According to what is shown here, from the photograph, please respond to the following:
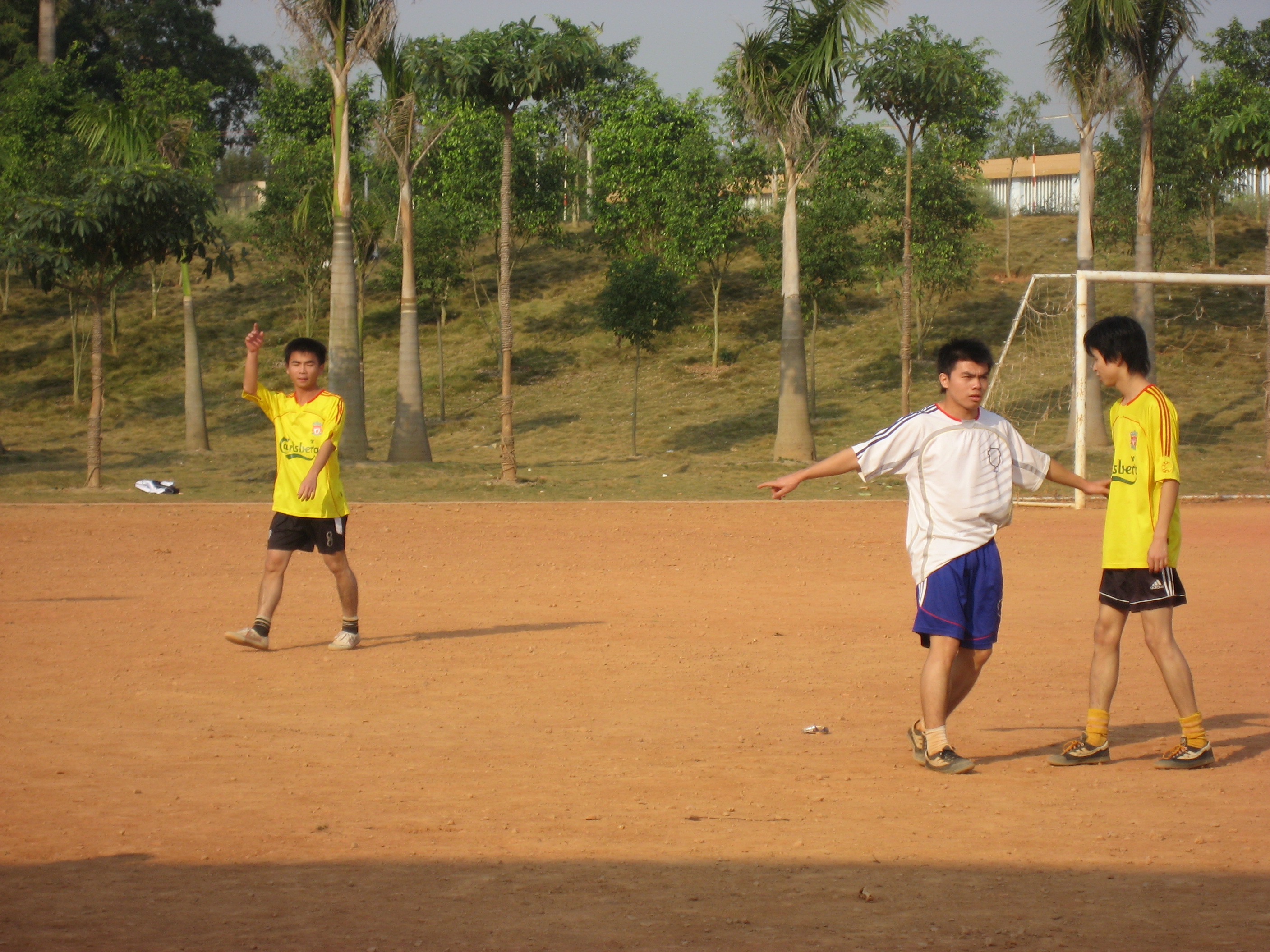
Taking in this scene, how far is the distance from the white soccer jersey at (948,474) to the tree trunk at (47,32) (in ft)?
162

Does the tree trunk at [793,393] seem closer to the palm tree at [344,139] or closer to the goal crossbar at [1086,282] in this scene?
the goal crossbar at [1086,282]

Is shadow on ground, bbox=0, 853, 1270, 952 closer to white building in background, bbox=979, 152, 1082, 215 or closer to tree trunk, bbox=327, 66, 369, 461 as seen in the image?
tree trunk, bbox=327, 66, 369, 461

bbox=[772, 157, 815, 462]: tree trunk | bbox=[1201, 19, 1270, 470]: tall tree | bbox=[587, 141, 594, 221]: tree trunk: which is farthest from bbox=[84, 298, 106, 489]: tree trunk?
bbox=[587, 141, 594, 221]: tree trunk

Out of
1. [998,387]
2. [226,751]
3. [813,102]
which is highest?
[813,102]

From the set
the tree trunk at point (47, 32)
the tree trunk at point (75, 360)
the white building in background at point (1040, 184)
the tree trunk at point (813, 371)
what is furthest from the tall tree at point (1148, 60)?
the tree trunk at point (47, 32)

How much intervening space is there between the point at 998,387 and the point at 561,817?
79.6 feet

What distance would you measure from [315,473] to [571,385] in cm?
2714

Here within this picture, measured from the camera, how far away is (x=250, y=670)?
7098mm

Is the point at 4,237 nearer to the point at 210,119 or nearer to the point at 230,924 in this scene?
the point at 230,924

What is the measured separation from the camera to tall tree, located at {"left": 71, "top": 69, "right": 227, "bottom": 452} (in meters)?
20.8

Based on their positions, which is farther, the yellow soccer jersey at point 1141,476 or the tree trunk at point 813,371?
the tree trunk at point 813,371

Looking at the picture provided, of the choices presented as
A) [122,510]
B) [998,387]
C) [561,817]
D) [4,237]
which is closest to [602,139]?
[998,387]

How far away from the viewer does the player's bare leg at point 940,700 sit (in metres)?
5.02

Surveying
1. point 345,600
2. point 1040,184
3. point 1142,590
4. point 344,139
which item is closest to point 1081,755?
point 1142,590
